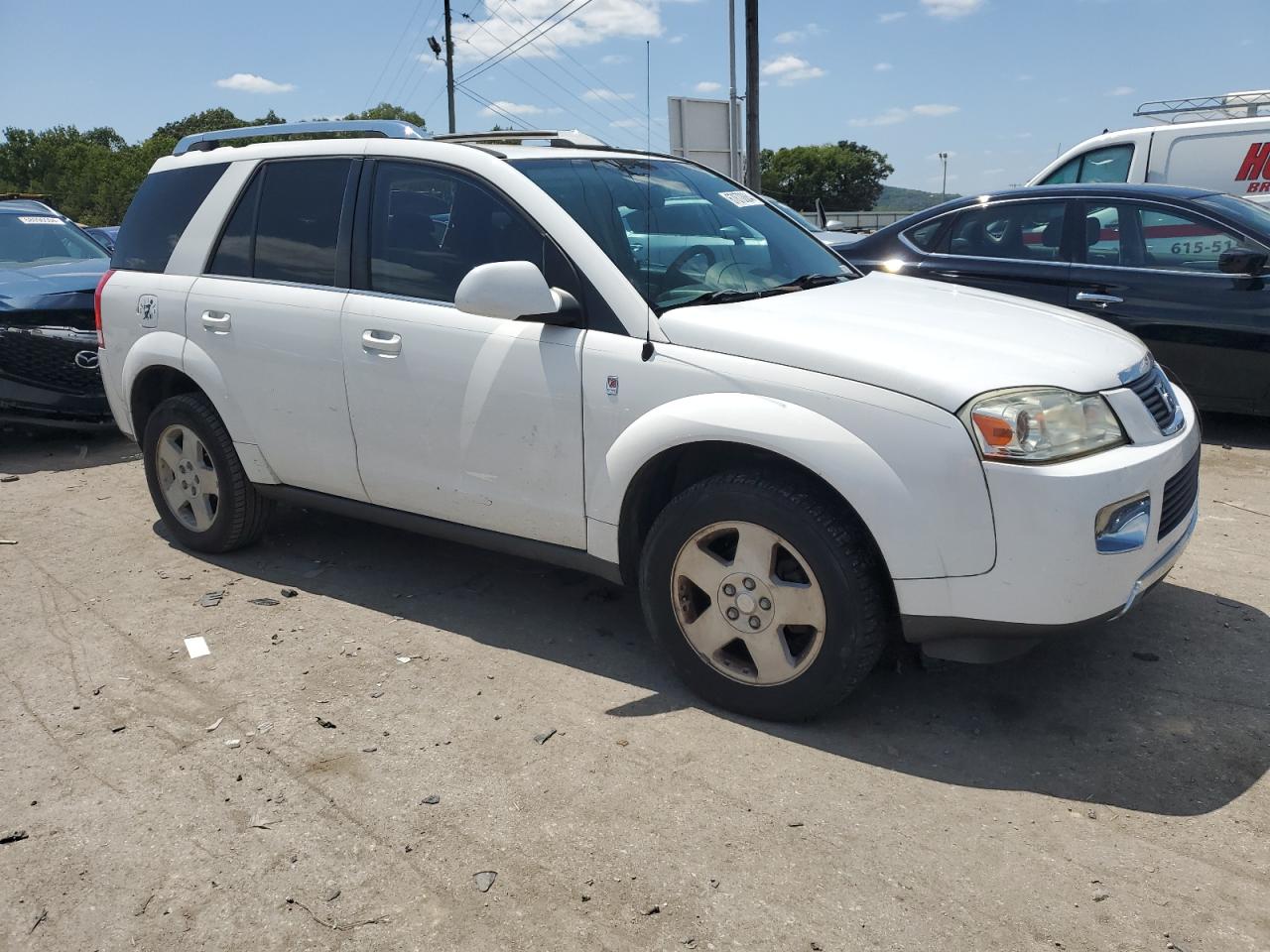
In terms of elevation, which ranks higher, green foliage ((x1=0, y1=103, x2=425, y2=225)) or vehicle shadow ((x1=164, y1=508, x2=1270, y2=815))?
green foliage ((x1=0, y1=103, x2=425, y2=225))

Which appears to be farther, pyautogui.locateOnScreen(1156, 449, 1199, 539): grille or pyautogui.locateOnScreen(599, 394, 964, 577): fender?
pyautogui.locateOnScreen(1156, 449, 1199, 539): grille

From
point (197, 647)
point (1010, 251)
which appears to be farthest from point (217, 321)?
point (1010, 251)

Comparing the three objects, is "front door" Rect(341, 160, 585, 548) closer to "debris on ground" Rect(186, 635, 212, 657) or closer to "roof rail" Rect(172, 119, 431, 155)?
"roof rail" Rect(172, 119, 431, 155)

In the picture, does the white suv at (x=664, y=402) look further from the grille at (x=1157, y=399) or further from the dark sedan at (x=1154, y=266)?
the dark sedan at (x=1154, y=266)

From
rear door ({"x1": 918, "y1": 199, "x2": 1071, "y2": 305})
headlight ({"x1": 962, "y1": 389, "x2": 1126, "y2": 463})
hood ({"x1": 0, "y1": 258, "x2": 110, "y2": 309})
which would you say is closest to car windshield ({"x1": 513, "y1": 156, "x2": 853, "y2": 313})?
headlight ({"x1": 962, "y1": 389, "x2": 1126, "y2": 463})

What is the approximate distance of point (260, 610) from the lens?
458cm

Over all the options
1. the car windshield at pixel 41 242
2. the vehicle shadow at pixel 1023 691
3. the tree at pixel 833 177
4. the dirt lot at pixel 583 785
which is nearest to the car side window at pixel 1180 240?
the dirt lot at pixel 583 785

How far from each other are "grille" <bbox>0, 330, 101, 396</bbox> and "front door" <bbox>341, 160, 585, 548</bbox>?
4365mm

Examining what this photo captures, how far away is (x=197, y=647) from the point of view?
422 cm

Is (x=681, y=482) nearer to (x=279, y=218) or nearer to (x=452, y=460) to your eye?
(x=452, y=460)

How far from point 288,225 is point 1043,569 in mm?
3344

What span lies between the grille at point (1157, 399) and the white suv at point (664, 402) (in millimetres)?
15

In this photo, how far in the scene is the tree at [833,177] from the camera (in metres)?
100

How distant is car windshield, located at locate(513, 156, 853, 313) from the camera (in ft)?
12.1
